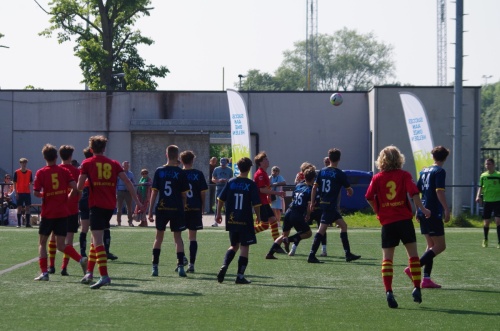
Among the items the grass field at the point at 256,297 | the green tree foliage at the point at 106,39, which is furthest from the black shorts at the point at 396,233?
the green tree foliage at the point at 106,39

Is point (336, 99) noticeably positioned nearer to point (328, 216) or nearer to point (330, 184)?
point (330, 184)

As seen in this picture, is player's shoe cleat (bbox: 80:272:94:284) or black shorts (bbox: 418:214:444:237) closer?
black shorts (bbox: 418:214:444:237)

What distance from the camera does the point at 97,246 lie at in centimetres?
1208

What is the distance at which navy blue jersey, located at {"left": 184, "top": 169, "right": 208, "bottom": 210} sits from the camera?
1412cm

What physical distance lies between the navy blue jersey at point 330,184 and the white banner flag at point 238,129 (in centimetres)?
1227

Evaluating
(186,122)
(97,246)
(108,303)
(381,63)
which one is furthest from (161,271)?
(381,63)

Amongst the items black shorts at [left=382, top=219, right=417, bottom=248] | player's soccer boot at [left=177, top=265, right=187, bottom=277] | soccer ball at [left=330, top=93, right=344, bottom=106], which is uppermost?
soccer ball at [left=330, top=93, right=344, bottom=106]

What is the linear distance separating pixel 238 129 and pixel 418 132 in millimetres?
5571

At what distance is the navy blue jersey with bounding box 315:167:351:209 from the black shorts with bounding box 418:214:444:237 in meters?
3.44

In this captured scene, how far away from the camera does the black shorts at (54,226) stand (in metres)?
12.9

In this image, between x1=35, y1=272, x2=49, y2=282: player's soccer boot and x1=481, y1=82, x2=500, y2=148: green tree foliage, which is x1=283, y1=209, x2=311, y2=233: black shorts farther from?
x1=481, y1=82, x2=500, y2=148: green tree foliage

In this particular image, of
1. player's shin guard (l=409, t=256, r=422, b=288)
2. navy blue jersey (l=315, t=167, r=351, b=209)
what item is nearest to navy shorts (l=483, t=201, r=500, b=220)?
navy blue jersey (l=315, t=167, r=351, b=209)

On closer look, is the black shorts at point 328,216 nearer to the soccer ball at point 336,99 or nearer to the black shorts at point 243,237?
the black shorts at point 243,237

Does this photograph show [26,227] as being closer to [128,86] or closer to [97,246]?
[97,246]
